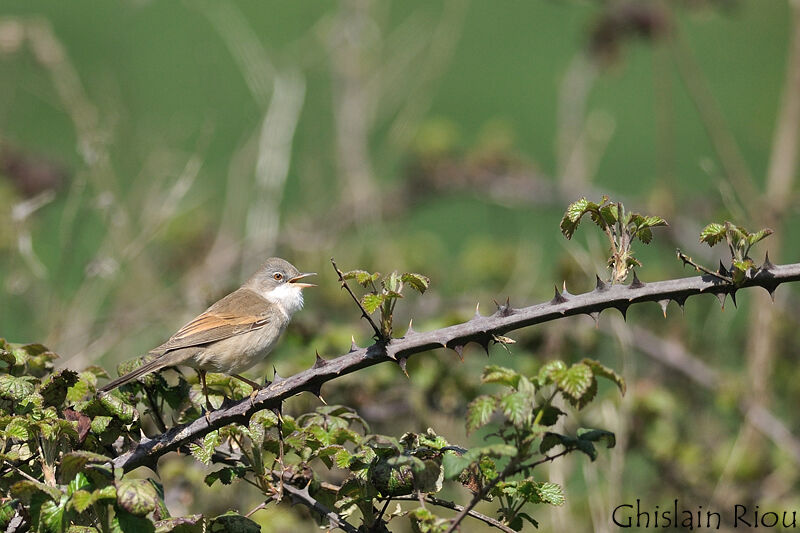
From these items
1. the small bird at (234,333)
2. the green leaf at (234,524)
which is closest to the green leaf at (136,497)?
the green leaf at (234,524)

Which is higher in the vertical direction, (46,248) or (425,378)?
(46,248)

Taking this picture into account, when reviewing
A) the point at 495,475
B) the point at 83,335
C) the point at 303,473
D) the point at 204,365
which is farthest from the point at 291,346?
the point at 495,475

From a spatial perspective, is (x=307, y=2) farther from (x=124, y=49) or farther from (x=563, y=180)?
(x=563, y=180)

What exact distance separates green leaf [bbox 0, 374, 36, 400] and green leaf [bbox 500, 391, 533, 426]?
119 cm

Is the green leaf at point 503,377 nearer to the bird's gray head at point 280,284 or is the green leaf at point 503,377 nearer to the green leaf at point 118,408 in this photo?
the green leaf at point 118,408

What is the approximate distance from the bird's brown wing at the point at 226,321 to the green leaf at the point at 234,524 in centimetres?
132

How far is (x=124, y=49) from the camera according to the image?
6.75 metres

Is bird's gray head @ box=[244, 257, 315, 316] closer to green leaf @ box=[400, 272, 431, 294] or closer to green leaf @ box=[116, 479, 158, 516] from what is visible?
green leaf @ box=[400, 272, 431, 294]

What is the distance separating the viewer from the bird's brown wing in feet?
12.5

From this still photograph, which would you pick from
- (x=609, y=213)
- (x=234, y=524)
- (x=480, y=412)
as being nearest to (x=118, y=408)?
(x=234, y=524)

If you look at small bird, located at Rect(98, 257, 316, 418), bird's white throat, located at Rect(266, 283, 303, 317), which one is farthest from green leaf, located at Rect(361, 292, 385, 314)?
bird's white throat, located at Rect(266, 283, 303, 317)

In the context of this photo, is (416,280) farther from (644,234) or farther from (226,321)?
(226,321)

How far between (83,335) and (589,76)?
3878 mm

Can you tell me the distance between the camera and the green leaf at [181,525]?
86.2 inches
